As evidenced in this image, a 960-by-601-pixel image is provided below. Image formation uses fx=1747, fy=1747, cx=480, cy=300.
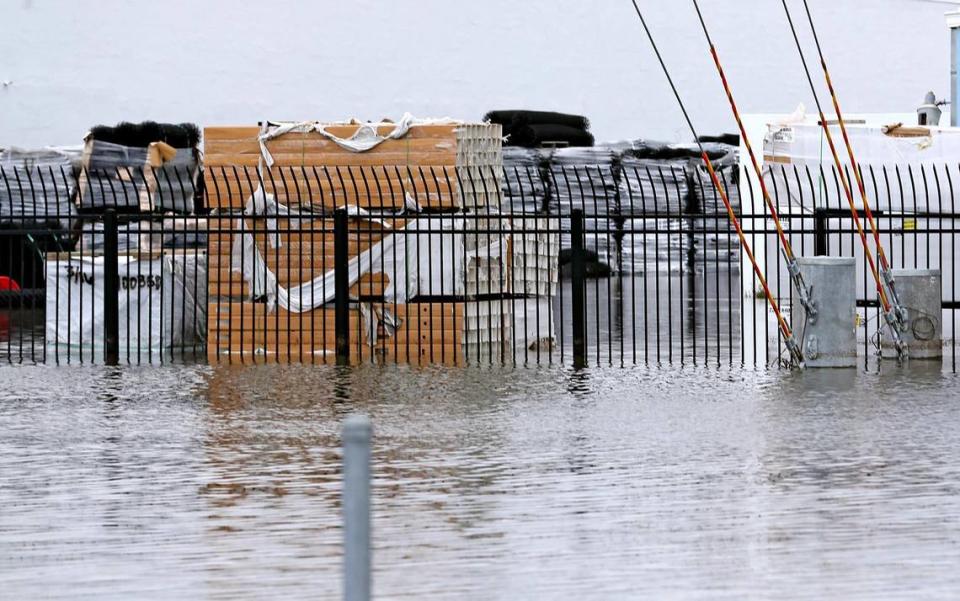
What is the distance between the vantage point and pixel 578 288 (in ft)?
55.2

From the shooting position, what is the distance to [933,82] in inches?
1800

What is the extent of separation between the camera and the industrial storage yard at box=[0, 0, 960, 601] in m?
7.64

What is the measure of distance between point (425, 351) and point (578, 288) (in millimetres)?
1864

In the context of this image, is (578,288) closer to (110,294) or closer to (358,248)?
(358,248)

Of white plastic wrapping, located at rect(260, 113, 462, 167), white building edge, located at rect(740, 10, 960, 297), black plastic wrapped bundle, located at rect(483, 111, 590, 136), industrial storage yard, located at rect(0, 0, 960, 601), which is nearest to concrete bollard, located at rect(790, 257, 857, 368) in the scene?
industrial storage yard, located at rect(0, 0, 960, 601)

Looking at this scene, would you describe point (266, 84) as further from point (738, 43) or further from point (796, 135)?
point (796, 135)

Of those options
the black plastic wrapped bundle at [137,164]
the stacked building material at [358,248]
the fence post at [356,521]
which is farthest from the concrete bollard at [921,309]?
the fence post at [356,521]

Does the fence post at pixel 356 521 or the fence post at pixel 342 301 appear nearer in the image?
the fence post at pixel 356 521

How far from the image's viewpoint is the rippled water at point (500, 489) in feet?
23.5

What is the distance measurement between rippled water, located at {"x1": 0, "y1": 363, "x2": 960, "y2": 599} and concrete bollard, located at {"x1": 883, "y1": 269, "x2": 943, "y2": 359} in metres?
1.74

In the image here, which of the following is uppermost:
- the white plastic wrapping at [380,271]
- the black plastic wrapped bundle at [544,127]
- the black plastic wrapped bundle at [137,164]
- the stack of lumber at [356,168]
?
the black plastic wrapped bundle at [544,127]

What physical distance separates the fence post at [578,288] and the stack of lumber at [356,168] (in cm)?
145

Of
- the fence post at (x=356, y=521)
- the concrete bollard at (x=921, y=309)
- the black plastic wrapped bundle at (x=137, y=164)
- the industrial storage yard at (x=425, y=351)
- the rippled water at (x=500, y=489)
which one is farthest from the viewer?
the black plastic wrapped bundle at (x=137, y=164)

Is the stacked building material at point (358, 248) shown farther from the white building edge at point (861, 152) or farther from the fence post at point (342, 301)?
the white building edge at point (861, 152)
